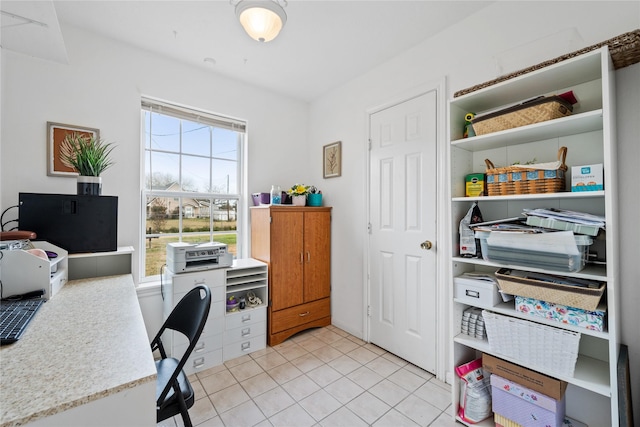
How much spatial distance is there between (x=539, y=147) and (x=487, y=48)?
2.55 ft

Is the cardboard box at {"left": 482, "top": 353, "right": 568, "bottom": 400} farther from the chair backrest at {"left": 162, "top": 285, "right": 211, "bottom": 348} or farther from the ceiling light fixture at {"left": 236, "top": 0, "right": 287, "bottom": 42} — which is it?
the ceiling light fixture at {"left": 236, "top": 0, "right": 287, "bottom": 42}

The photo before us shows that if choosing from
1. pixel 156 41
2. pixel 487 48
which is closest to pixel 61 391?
pixel 156 41

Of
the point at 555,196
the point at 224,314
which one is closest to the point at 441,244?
the point at 555,196

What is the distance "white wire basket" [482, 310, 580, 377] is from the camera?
1.30m

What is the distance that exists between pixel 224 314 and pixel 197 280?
0.38 meters

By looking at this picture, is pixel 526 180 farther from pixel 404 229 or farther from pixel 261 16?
pixel 261 16

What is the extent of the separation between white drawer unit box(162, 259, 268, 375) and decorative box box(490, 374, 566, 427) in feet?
6.07

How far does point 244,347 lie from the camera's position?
8.11 feet

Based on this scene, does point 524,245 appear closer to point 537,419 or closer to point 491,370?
point 491,370

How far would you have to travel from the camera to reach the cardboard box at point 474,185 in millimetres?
1696

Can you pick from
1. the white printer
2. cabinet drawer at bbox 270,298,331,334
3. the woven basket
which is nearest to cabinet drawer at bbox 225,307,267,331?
cabinet drawer at bbox 270,298,331,334

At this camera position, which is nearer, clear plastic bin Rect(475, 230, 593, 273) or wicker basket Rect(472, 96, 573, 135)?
clear plastic bin Rect(475, 230, 593, 273)

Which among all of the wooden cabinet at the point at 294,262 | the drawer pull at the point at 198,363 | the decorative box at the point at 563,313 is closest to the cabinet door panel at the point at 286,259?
the wooden cabinet at the point at 294,262

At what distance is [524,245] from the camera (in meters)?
1.40
